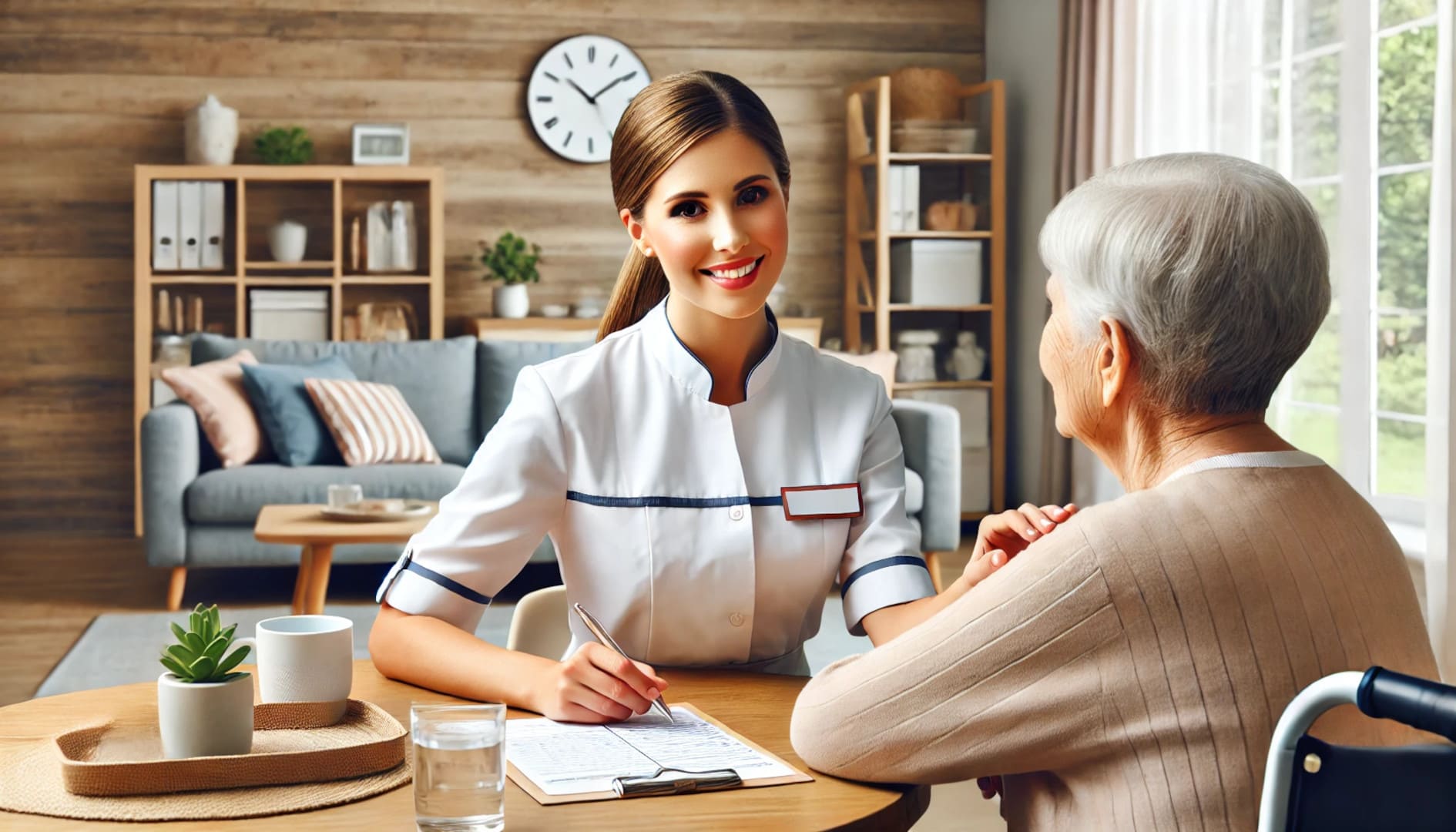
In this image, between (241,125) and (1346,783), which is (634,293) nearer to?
(1346,783)

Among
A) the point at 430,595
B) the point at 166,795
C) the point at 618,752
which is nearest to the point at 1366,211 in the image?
the point at 430,595

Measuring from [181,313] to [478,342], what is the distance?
1416 mm

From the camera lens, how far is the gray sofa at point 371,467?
454 cm

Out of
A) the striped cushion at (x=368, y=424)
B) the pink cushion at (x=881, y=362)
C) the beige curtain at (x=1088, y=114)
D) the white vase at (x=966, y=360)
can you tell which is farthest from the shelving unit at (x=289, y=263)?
the beige curtain at (x=1088, y=114)

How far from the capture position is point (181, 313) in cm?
595

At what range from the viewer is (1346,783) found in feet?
2.80

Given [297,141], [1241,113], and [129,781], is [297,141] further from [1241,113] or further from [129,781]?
[129,781]

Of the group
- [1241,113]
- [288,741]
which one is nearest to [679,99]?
[288,741]

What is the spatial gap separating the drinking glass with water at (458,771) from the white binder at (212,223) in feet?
17.5

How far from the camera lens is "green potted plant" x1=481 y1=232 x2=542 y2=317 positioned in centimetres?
616

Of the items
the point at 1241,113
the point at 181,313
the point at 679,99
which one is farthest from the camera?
the point at 181,313

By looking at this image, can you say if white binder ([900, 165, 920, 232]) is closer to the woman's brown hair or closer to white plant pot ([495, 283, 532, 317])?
white plant pot ([495, 283, 532, 317])

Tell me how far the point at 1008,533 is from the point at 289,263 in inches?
202

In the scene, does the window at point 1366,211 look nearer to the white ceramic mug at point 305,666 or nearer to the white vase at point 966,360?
the white vase at point 966,360
